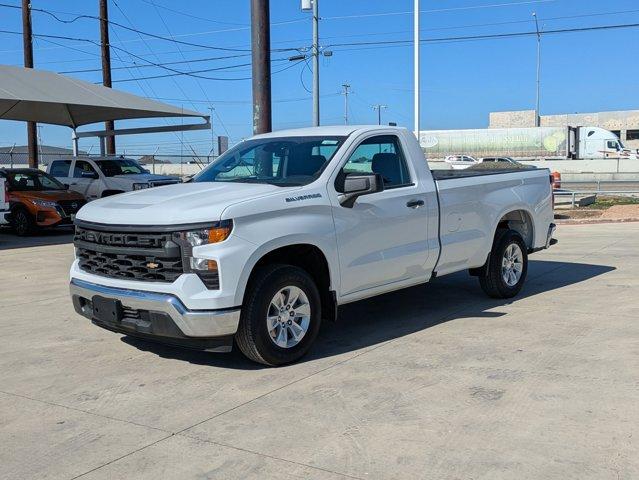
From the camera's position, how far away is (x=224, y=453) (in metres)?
4.04

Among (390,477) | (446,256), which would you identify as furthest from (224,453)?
(446,256)

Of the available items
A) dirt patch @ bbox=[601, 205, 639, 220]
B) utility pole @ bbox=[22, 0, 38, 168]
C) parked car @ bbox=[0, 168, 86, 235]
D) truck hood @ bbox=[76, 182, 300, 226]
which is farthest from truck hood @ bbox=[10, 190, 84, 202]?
dirt patch @ bbox=[601, 205, 639, 220]

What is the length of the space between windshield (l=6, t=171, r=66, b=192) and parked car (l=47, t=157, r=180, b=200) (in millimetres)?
1241

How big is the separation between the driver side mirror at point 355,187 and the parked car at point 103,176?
12788 millimetres

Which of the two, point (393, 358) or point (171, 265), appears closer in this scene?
point (171, 265)

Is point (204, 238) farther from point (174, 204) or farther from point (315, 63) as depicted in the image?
point (315, 63)

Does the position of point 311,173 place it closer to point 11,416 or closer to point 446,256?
point 446,256

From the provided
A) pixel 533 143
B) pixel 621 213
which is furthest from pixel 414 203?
pixel 533 143

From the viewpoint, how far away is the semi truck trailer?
54000mm

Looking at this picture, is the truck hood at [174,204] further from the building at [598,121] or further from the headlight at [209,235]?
the building at [598,121]

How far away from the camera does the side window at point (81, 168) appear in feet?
63.4

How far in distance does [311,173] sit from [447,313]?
2.45 metres

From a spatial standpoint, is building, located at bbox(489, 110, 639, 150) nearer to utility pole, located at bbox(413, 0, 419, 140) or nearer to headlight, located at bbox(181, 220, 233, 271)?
utility pole, located at bbox(413, 0, 419, 140)

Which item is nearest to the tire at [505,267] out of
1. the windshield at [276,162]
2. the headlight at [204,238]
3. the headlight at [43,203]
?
the windshield at [276,162]
